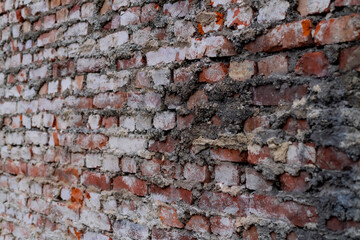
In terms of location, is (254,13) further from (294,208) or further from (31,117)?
(31,117)

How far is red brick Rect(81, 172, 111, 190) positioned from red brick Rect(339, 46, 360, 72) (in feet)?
3.76

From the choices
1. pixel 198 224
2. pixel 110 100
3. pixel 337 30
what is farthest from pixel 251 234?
pixel 110 100

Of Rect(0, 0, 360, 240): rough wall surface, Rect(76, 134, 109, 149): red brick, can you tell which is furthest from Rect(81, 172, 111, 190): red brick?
Rect(76, 134, 109, 149): red brick

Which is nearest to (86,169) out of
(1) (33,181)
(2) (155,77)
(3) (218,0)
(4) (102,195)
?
(4) (102,195)

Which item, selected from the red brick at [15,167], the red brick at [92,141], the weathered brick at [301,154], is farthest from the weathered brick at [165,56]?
the red brick at [15,167]

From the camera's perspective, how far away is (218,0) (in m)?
1.39

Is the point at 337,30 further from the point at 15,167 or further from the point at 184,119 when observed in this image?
the point at 15,167

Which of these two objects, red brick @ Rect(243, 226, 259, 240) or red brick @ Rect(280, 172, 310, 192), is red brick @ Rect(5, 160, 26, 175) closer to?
red brick @ Rect(243, 226, 259, 240)

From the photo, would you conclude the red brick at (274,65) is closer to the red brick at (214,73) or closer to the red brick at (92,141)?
the red brick at (214,73)

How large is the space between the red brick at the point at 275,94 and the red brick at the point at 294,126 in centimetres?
7

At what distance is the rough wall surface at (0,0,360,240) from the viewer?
3.76 ft

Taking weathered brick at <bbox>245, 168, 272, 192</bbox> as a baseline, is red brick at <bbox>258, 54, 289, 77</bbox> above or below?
above

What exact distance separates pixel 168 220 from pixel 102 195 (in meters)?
0.41

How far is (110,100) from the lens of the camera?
1729 millimetres
